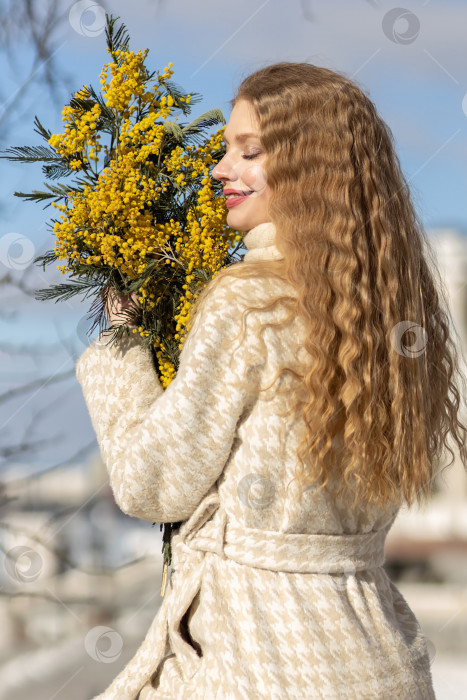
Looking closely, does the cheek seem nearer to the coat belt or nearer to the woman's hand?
the woman's hand

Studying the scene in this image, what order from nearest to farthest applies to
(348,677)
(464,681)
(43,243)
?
(348,677) → (43,243) → (464,681)

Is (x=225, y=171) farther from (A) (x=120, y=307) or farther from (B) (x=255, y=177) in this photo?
(A) (x=120, y=307)

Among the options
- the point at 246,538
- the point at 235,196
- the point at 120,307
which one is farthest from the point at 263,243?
the point at 246,538

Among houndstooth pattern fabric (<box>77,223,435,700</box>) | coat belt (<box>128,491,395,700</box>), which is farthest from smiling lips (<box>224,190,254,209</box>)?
coat belt (<box>128,491,395,700</box>)

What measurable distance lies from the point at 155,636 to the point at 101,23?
83 cm

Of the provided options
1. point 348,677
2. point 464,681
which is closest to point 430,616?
point 464,681

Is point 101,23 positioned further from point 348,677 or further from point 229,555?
point 348,677

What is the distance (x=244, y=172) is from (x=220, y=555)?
1.49 feet

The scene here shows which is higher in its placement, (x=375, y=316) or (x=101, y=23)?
(x=101, y=23)

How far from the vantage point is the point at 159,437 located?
0.83 metres

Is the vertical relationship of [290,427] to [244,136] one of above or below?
below

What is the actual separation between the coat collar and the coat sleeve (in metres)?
0.09

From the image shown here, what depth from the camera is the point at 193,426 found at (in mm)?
820

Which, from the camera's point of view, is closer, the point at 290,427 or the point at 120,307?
the point at 290,427
